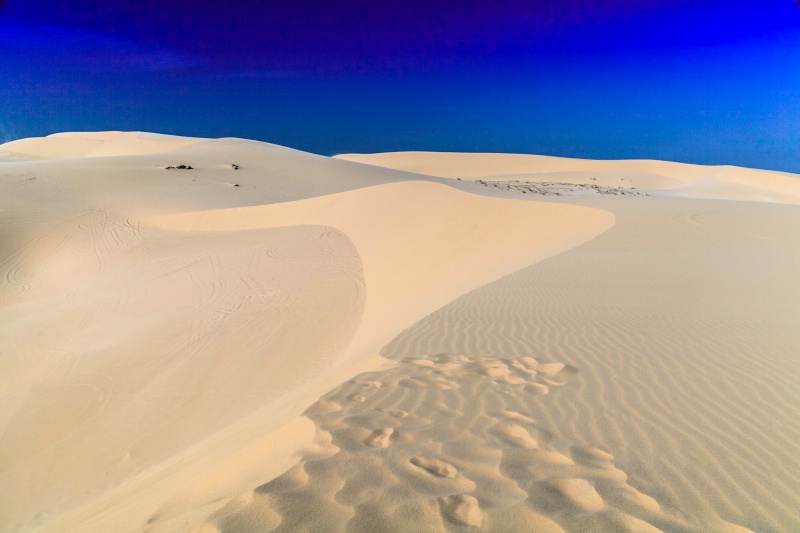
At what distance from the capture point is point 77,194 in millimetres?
20500

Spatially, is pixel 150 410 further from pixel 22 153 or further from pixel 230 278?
pixel 22 153

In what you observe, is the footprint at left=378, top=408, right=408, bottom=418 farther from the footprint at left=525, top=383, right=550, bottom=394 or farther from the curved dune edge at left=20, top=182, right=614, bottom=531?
the footprint at left=525, top=383, right=550, bottom=394

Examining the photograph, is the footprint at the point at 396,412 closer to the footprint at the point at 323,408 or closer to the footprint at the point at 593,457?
the footprint at the point at 323,408

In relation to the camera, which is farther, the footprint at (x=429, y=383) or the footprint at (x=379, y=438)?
the footprint at (x=429, y=383)

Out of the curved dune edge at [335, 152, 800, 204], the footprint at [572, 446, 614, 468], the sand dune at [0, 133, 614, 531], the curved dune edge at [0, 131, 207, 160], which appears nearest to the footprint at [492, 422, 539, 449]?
the footprint at [572, 446, 614, 468]

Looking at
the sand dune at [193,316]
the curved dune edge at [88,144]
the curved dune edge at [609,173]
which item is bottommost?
the sand dune at [193,316]

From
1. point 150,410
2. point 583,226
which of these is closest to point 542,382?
point 150,410

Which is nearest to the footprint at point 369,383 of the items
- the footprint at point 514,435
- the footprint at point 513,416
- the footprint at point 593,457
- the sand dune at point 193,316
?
the sand dune at point 193,316

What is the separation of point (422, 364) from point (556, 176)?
5267 cm

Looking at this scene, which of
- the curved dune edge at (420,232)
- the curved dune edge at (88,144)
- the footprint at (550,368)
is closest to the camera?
the footprint at (550,368)

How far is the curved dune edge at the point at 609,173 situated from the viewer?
44.4m

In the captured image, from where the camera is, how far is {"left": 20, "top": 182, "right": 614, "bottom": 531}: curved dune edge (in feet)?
10.6

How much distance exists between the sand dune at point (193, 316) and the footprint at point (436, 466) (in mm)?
323

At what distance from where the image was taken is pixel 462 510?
260cm
